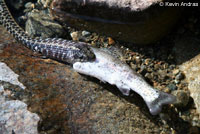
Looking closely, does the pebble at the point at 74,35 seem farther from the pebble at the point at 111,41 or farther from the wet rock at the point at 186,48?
the wet rock at the point at 186,48

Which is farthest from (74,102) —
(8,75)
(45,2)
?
(45,2)

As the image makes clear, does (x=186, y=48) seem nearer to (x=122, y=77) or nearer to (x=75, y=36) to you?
(x=122, y=77)

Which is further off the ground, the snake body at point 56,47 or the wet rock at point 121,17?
the wet rock at point 121,17

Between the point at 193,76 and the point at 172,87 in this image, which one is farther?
the point at 172,87

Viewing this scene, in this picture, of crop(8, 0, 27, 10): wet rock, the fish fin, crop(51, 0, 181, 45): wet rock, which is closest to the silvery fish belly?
the fish fin

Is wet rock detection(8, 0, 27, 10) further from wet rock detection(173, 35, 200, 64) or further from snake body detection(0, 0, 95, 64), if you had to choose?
wet rock detection(173, 35, 200, 64)

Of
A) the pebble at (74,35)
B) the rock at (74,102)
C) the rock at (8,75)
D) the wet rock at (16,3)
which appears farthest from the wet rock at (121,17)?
the rock at (8,75)
